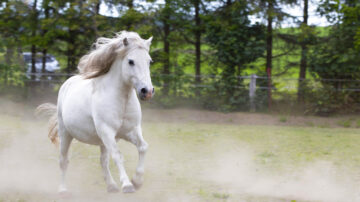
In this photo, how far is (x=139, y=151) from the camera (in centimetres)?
477

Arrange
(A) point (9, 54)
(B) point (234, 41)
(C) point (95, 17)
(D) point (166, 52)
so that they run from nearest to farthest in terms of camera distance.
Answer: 1. (C) point (95, 17)
2. (B) point (234, 41)
3. (A) point (9, 54)
4. (D) point (166, 52)

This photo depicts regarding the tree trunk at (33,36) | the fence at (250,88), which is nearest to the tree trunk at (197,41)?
the fence at (250,88)

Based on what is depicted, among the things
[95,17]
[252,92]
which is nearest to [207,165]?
[252,92]

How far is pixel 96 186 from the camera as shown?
19.1ft

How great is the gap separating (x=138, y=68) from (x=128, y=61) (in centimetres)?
18

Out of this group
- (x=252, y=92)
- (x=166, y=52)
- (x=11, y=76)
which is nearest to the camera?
(x=252, y=92)

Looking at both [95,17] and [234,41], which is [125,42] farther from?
[234,41]

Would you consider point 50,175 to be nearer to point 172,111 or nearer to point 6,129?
point 6,129

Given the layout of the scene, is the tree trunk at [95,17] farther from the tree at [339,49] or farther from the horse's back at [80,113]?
the horse's back at [80,113]

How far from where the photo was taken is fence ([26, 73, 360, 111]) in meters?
14.6

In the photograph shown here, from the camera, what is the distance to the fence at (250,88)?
48.0 ft

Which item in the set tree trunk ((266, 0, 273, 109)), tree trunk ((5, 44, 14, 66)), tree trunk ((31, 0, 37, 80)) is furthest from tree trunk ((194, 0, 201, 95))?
tree trunk ((5, 44, 14, 66))

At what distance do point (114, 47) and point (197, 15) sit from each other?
11.7 m

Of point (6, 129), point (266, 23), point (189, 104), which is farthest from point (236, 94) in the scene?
point (6, 129)
